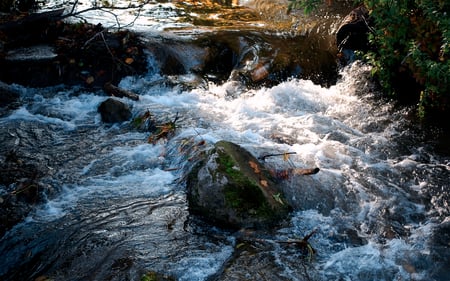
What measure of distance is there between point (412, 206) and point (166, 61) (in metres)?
6.30

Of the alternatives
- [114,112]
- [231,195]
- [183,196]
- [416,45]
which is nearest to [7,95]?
[114,112]

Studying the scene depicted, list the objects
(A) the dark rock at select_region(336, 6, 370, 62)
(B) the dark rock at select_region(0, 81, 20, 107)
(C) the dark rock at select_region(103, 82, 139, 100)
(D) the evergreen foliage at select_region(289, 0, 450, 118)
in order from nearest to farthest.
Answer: (D) the evergreen foliage at select_region(289, 0, 450, 118)
(B) the dark rock at select_region(0, 81, 20, 107)
(C) the dark rock at select_region(103, 82, 139, 100)
(A) the dark rock at select_region(336, 6, 370, 62)

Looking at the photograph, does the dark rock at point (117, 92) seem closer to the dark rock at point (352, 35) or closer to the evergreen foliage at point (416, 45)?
the evergreen foliage at point (416, 45)

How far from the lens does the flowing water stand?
4.16m

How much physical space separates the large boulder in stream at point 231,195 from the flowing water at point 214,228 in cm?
15

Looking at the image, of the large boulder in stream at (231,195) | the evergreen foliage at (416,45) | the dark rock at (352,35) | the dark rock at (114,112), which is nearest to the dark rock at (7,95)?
the dark rock at (114,112)

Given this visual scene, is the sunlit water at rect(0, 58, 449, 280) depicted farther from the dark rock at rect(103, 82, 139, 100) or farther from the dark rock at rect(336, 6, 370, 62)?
the dark rock at rect(336, 6, 370, 62)

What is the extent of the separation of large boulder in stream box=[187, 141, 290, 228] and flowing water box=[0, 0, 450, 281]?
0.15 meters

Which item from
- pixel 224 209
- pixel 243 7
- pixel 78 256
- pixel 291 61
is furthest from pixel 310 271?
pixel 243 7

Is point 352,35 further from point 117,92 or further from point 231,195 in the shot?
point 231,195

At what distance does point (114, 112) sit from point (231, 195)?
146 inches

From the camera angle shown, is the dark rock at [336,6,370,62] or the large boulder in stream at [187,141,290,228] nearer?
the large boulder in stream at [187,141,290,228]

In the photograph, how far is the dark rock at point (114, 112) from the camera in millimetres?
7594

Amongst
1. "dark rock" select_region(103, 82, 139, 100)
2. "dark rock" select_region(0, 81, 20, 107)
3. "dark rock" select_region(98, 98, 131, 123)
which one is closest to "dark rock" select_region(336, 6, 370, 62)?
"dark rock" select_region(103, 82, 139, 100)
